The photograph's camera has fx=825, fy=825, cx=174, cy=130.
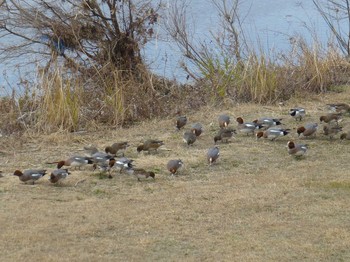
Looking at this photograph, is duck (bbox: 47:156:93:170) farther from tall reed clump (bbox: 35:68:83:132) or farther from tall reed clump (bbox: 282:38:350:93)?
tall reed clump (bbox: 282:38:350:93)

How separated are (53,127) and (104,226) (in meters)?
4.71

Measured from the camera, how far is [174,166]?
9.94 m

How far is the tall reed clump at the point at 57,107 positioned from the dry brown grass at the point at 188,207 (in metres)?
0.50

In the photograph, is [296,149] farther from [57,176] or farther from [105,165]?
[57,176]

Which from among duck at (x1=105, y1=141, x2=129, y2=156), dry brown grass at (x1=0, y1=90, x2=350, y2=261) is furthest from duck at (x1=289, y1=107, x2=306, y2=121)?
duck at (x1=105, y1=141, x2=129, y2=156)

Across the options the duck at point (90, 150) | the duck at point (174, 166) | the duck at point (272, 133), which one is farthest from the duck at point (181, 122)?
the duck at point (174, 166)

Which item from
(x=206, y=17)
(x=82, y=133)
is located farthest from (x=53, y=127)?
(x=206, y=17)

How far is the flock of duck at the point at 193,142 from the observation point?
379 inches

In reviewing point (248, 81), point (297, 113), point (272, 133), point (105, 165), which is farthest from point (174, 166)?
point (248, 81)

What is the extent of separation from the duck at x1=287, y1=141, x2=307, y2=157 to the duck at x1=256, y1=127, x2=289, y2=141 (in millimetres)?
747

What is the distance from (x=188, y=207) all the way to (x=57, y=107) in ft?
14.6

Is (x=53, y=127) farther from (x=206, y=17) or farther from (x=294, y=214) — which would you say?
(x=206, y=17)

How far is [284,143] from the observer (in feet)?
37.9

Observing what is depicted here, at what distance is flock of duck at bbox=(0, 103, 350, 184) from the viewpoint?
31.6 feet
